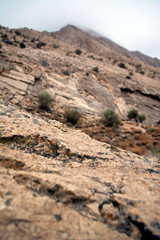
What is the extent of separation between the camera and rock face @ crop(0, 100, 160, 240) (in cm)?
94

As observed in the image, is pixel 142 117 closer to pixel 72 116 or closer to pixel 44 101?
pixel 72 116

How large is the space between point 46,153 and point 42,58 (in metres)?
17.7

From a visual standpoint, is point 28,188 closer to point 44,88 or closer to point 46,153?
point 46,153

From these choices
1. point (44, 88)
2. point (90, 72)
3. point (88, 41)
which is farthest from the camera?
point (88, 41)

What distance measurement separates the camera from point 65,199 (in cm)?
128

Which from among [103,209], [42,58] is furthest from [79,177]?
[42,58]

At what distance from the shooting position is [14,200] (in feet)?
3.40

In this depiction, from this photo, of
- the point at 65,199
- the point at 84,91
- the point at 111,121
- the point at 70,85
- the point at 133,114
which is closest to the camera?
the point at 65,199

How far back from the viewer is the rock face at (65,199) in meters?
0.94

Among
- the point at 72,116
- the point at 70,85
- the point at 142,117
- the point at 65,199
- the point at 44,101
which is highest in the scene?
the point at 70,85

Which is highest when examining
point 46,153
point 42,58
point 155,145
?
point 42,58

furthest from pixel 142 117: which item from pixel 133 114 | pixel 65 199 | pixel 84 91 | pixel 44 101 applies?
pixel 65 199

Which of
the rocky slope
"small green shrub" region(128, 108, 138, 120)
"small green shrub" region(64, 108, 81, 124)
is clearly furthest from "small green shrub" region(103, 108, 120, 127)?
"small green shrub" region(128, 108, 138, 120)

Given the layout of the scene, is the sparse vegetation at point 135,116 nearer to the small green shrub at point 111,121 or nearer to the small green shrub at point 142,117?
the small green shrub at point 142,117
